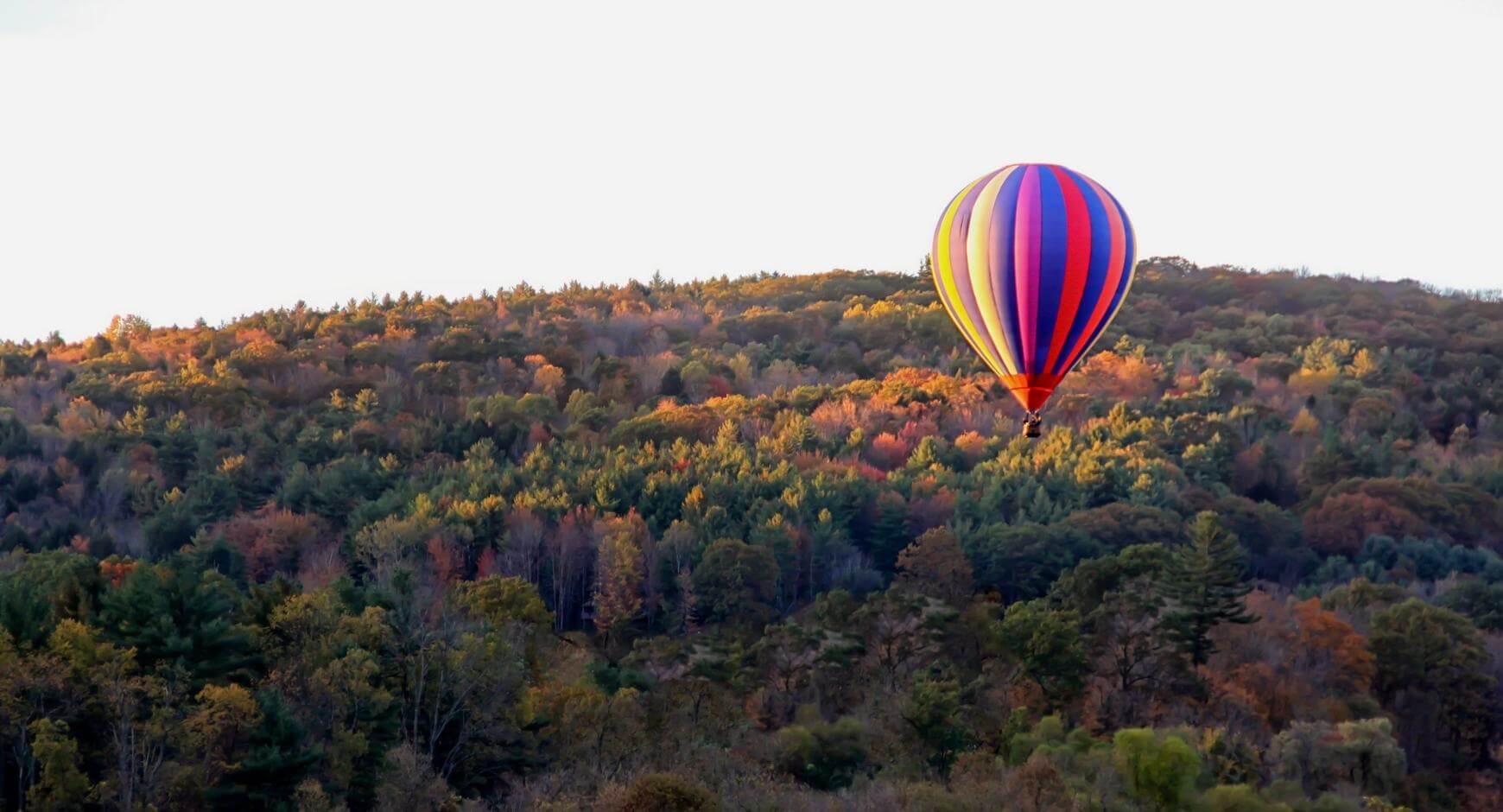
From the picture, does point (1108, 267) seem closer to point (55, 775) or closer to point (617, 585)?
point (55, 775)

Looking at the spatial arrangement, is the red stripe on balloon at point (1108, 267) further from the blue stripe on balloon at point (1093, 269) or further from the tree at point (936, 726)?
the tree at point (936, 726)

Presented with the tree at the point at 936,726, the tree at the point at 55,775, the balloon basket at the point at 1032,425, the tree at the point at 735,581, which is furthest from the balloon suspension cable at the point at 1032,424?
the tree at the point at 735,581

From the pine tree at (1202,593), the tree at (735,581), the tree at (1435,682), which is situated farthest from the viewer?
the tree at (735,581)

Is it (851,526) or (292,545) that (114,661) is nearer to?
(292,545)

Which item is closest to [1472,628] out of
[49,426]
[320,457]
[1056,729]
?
[1056,729]

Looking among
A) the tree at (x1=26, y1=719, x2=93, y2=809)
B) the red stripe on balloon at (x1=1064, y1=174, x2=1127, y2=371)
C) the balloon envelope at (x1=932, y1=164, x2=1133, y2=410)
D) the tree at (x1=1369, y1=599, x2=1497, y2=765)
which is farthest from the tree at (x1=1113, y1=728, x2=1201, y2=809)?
the tree at (x1=26, y1=719, x2=93, y2=809)

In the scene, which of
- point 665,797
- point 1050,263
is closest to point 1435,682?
point 1050,263
